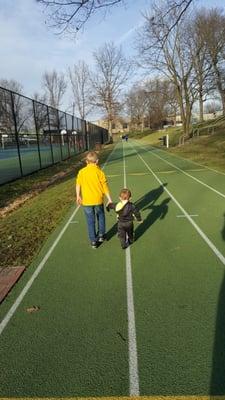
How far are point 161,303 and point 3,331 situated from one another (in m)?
1.79

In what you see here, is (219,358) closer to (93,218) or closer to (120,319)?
(120,319)

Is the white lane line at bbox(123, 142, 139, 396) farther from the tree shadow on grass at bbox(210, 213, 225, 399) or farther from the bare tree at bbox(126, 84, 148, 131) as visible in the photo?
the bare tree at bbox(126, 84, 148, 131)

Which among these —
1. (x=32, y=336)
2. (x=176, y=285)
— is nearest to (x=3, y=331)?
(x=32, y=336)

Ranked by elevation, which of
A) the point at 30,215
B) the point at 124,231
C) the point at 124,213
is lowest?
the point at 30,215

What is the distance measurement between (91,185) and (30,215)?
3637 mm

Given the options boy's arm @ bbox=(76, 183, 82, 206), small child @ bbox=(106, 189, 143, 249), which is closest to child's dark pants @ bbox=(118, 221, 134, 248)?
small child @ bbox=(106, 189, 143, 249)

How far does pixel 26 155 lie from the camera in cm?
1884

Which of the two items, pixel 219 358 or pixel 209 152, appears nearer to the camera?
pixel 219 358

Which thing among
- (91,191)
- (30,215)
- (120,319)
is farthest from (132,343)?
(30,215)

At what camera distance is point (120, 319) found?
459 cm

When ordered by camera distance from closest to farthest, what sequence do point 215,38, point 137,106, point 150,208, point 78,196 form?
point 78,196
point 150,208
point 215,38
point 137,106

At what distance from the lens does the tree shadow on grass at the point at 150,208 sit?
27.2ft

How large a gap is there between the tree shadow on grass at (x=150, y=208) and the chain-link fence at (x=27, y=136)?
5.78m

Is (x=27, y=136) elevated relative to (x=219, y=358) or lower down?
elevated
